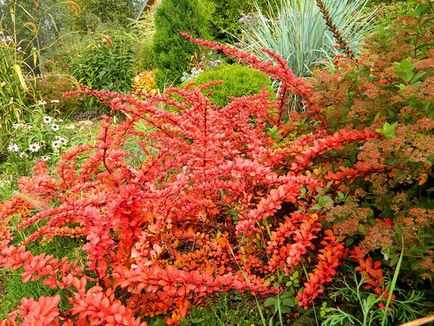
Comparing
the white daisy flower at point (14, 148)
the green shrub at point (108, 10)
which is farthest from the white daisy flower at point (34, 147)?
the green shrub at point (108, 10)

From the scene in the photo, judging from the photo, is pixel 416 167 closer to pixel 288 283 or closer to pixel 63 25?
pixel 288 283

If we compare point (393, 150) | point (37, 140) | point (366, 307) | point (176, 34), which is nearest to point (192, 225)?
point (366, 307)

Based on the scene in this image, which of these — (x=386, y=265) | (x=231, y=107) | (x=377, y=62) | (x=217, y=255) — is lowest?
(x=217, y=255)

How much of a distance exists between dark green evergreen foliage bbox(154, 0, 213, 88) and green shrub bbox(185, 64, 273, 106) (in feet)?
9.41

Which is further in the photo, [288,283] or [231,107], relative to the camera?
[231,107]

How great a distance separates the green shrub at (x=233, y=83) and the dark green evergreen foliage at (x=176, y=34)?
2867 mm

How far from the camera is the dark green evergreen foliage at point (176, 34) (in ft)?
23.9

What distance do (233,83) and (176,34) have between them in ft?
11.1

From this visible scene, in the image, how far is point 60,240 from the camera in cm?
260

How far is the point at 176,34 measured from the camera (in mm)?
7309

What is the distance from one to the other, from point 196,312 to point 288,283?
0.42 metres

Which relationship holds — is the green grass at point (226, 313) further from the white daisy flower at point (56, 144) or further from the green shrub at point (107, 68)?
the green shrub at point (107, 68)

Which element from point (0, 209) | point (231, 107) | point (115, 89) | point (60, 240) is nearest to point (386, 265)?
point (231, 107)

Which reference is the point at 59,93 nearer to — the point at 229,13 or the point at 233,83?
the point at 229,13
